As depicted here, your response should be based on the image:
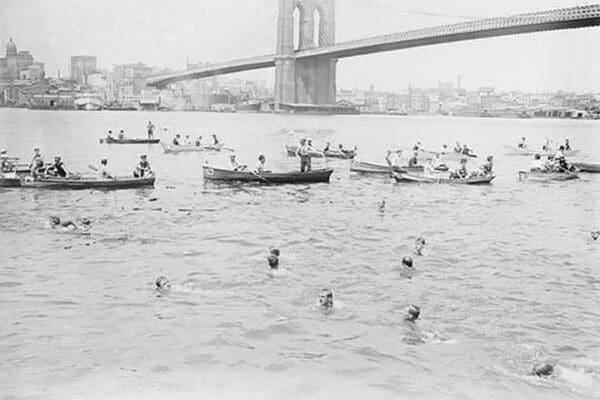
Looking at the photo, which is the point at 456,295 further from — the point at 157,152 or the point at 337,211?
the point at 157,152

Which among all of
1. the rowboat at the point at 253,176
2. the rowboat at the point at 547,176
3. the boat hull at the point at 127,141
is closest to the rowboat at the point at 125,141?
the boat hull at the point at 127,141

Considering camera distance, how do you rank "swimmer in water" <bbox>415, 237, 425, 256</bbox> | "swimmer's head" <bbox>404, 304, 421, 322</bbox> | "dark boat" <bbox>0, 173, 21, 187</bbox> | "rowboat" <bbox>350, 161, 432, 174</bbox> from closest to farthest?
"swimmer's head" <bbox>404, 304, 421, 322</bbox>
"swimmer in water" <bbox>415, 237, 425, 256</bbox>
"dark boat" <bbox>0, 173, 21, 187</bbox>
"rowboat" <bbox>350, 161, 432, 174</bbox>

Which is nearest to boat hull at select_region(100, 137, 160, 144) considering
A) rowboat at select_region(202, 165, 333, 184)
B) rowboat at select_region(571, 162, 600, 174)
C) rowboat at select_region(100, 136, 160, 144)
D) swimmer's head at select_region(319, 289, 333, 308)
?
rowboat at select_region(100, 136, 160, 144)

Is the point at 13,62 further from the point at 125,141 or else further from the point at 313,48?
the point at 313,48

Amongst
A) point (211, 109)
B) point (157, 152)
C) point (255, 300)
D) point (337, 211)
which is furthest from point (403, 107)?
point (255, 300)

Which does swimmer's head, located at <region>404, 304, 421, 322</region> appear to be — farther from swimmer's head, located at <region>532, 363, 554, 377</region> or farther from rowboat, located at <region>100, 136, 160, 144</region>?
rowboat, located at <region>100, 136, 160, 144</region>

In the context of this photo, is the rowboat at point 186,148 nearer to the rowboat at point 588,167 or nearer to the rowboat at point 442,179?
the rowboat at point 442,179

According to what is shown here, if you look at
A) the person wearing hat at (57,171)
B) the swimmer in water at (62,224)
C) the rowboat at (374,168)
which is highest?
the person wearing hat at (57,171)
